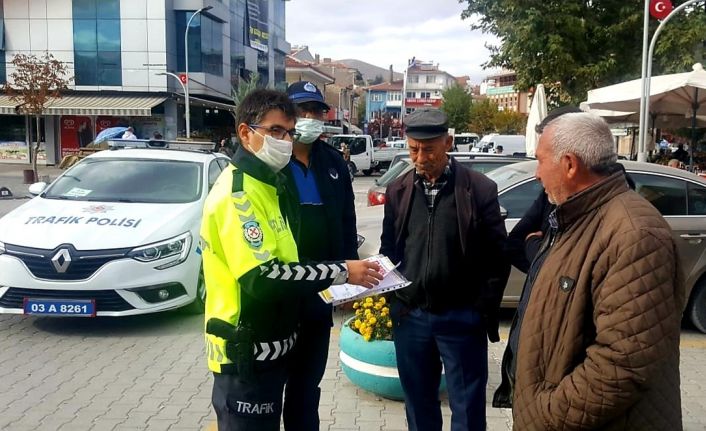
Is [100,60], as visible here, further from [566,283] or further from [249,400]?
[566,283]

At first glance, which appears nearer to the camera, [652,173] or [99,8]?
[652,173]

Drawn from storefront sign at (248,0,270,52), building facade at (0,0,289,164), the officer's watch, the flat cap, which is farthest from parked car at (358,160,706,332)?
storefront sign at (248,0,270,52)

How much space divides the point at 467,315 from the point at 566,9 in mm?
16193

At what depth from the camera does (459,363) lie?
280cm

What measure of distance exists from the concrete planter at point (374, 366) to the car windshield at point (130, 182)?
9.46 ft

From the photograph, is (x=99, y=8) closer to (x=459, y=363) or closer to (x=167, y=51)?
(x=167, y=51)

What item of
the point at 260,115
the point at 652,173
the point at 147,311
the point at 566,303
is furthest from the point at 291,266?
the point at 652,173

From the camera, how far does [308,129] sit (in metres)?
3.10

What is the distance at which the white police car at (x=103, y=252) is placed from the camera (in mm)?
5051

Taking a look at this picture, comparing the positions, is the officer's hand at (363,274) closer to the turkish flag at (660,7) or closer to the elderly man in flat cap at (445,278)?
the elderly man in flat cap at (445,278)

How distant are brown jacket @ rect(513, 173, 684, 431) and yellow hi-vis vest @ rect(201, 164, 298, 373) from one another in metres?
0.90

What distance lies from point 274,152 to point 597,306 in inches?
50.3

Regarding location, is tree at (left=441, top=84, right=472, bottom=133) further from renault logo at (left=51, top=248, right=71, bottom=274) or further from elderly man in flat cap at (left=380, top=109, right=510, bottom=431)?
elderly man in flat cap at (left=380, top=109, right=510, bottom=431)

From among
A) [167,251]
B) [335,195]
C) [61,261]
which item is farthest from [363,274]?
[61,261]
